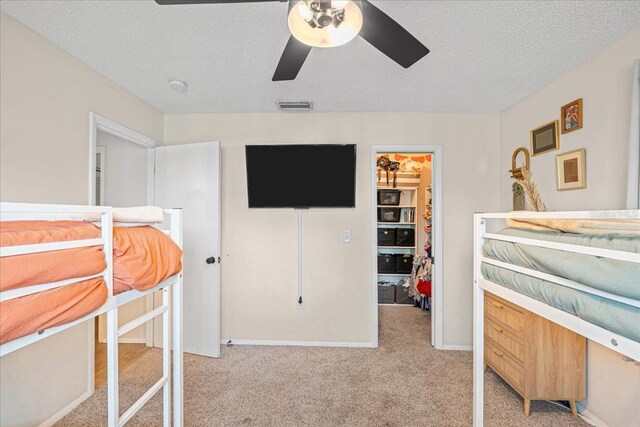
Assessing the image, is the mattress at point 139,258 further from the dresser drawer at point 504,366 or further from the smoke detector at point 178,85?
the dresser drawer at point 504,366

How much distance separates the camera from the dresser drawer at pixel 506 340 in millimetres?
1943

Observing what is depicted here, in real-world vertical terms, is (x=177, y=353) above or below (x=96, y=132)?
below

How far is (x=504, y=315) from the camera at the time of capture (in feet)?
6.97

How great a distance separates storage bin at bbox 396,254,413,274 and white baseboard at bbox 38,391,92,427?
3.83 meters

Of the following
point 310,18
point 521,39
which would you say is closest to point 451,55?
point 521,39

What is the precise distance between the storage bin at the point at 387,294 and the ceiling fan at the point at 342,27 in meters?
3.58

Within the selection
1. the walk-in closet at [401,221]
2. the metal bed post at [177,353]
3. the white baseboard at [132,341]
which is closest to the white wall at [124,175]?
the white baseboard at [132,341]

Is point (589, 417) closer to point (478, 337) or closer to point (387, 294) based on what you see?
point (478, 337)

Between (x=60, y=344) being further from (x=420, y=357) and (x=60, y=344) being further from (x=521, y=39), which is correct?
(x=521, y=39)

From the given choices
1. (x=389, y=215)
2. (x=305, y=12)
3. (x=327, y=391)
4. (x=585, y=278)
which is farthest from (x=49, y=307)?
(x=389, y=215)

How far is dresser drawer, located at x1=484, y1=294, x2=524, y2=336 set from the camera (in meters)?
1.96

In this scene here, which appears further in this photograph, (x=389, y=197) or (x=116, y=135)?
(x=389, y=197)

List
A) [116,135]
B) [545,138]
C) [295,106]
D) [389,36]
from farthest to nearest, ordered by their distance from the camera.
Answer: [295,106]
[116,135]
[545,138]
[389,36]

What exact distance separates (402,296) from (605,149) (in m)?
3.07
